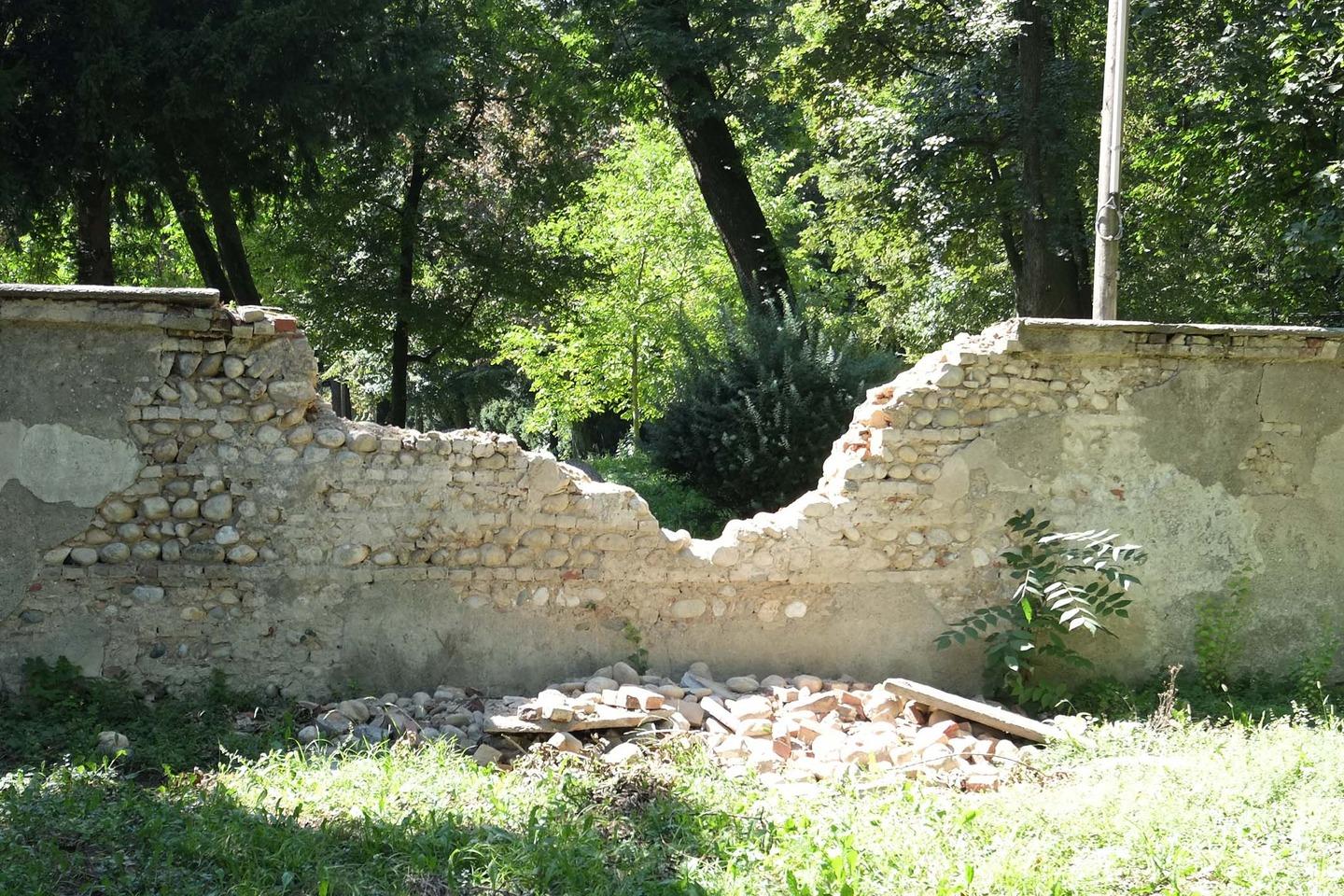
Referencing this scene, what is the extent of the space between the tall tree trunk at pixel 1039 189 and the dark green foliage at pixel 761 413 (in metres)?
3.48

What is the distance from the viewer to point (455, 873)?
4277mm

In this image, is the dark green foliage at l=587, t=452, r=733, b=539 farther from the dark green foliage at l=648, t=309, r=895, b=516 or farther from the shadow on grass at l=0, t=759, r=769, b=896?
the shadow on grass at l=0, t=759, r=769, b=896

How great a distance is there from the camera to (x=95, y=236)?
1211 centimetres

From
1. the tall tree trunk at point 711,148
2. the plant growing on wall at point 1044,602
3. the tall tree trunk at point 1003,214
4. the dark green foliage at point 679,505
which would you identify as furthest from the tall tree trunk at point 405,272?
the plant growing on wall at point 1044,602

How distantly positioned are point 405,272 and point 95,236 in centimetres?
539

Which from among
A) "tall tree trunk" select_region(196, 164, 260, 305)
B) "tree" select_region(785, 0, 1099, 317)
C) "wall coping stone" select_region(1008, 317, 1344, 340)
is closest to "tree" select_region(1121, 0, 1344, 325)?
"tree" select_region(785, 0, 1099, 317)

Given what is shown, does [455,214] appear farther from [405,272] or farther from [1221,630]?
[1221,630]

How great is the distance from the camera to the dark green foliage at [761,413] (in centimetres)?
1067

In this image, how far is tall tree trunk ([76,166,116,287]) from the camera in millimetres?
11891

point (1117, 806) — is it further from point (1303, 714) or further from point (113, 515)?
point (113, 515)

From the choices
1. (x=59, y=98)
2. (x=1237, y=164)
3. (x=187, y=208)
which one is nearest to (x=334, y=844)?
(x=59, y=98)

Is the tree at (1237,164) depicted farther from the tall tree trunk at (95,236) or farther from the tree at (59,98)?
the tall tree trunk at (95,236)

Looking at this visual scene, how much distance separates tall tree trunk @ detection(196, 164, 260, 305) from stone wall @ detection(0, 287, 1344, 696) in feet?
21.3

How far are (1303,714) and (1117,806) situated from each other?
242 centimetres
